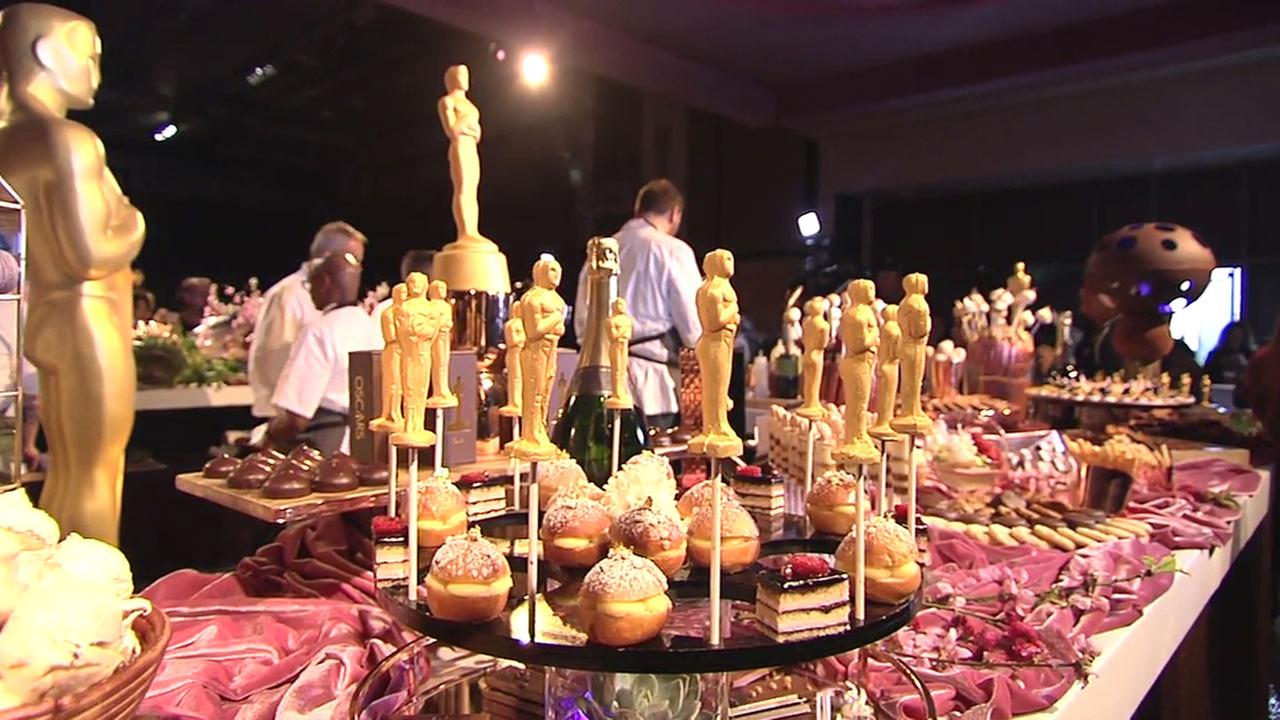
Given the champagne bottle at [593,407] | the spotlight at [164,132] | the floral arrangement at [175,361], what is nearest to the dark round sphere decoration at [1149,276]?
the champagne bottle at [593,407]

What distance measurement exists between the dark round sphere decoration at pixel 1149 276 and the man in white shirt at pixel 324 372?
1.92 metres

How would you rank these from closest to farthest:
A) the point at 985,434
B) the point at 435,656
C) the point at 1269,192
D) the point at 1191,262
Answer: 1. the point at 435,656
2. the point at 985,434
3. the point at 1191,262
4. the point at 1269,192

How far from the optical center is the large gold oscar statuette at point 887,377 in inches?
34.5

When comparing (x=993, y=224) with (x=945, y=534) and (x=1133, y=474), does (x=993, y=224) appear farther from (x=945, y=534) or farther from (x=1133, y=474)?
(x=945, y=534)

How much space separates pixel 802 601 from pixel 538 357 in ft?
0.99

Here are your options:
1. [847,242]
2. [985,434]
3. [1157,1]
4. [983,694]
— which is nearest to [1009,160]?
[847,242]

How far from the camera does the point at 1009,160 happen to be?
20.6 feet

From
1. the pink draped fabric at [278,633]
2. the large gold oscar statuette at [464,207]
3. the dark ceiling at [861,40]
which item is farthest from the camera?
the dark ceiling at [861,40]

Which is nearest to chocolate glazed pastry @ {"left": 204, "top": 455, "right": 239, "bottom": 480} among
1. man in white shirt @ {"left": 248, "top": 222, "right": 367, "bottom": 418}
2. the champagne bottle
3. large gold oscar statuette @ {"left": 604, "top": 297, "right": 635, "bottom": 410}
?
the champagne bottle

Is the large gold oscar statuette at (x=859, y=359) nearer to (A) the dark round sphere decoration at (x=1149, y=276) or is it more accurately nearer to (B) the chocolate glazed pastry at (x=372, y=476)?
(B) the chocolate glazed pastry at (x=372, y=476)

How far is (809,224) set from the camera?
729cm

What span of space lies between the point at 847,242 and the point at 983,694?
657 centimetres

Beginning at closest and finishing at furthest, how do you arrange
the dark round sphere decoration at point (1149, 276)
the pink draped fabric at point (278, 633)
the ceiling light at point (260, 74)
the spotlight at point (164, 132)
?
1. the pink draped fabric at point (278, 633)
2. the dark round sphere decoration at point (1149, 276)
3. the spotlight at point (164, 132)
4. the ceiling light at point (260, 74)

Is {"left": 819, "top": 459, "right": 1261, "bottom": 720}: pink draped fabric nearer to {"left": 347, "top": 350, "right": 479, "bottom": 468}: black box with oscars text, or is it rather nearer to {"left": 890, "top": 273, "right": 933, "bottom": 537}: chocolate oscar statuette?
{"left": 890, "top": 273, "right": 933, "bottom": 537}: chocolate oscar statuette
